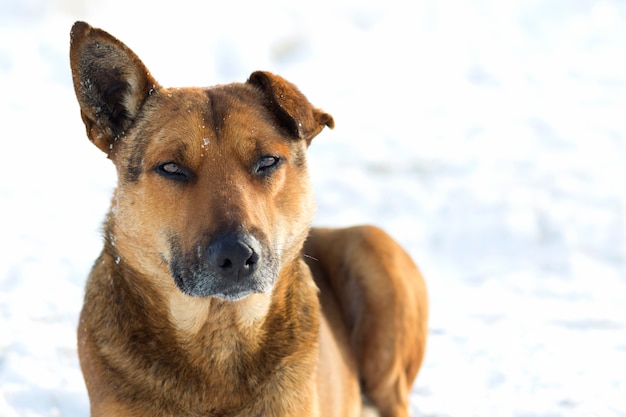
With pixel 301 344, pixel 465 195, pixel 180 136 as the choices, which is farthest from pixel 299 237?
pixel 465 195

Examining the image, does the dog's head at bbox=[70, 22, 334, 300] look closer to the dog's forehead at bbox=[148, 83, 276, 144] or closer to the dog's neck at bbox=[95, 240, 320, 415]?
the dog's forehead at bbox=[148, 83, 276, 144]

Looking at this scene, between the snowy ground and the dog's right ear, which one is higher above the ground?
the dog's right ear

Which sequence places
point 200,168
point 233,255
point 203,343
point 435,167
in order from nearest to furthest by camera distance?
point 233,255 → point 200,168 → point 203,343 → point 435,167

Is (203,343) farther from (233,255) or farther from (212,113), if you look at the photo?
(212,113)

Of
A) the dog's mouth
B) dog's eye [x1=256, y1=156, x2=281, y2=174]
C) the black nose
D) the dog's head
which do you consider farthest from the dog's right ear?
the black nose

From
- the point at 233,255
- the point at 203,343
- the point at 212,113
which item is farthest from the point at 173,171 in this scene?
the point at 203,343

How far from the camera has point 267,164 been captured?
337 cm

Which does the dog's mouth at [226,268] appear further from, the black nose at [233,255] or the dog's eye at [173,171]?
the dog's eye at [173,171]

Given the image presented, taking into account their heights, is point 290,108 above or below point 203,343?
above

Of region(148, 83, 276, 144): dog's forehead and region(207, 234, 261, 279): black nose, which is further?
region(148, 83, 276, 144): dog's forehead

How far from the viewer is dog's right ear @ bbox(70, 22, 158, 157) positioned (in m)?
3.29

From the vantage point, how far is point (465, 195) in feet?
25.9

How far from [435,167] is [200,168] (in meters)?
5.74

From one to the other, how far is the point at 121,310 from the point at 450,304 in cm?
343
